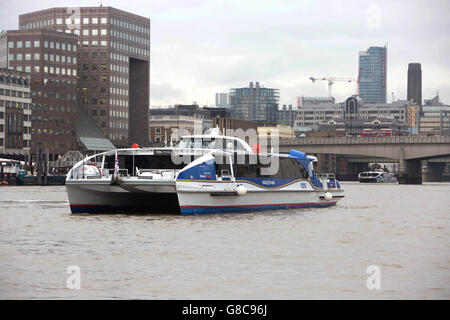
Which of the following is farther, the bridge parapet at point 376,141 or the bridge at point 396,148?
the bridge at point 396,148

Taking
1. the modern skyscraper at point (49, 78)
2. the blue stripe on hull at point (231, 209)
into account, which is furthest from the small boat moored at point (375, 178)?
the blue stripe on hull at point (231, 209)

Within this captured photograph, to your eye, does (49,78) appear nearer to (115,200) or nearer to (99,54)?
(99,54)

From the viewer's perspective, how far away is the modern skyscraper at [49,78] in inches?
6476

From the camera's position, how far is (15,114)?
152625 millimetres

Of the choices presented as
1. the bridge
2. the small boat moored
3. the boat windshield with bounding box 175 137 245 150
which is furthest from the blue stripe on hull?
the small boat moored

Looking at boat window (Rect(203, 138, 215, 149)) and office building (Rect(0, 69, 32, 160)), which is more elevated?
office building (Rect(0, 69, 32, 160))

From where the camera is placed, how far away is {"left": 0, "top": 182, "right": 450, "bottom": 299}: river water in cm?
1619

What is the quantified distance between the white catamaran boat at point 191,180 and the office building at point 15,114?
10903 cm

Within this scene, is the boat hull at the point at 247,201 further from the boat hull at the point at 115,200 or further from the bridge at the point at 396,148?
the bridge at the point at 396,148

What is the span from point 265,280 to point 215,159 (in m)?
19.1

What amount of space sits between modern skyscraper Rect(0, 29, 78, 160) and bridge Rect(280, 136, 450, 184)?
2276 inches

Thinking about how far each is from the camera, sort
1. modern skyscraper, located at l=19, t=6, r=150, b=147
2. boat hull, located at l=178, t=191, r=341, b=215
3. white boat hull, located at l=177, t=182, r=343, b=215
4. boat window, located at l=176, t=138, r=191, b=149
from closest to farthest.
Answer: white boat hull, located at l=177, t=182, r=343, b=215, boat hull, located at l=178, t=191, r=341, b=215, boat window, located at l=176, t=138, r=191, b=149, modern skyscraper, located at l=19, t=6, r=150, b=147

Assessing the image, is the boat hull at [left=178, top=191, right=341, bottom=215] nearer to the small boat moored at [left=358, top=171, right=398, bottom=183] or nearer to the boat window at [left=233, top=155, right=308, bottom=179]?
the boat window at [left=233, top=155, right=308, bottom=179]

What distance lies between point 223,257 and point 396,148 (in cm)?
10408
